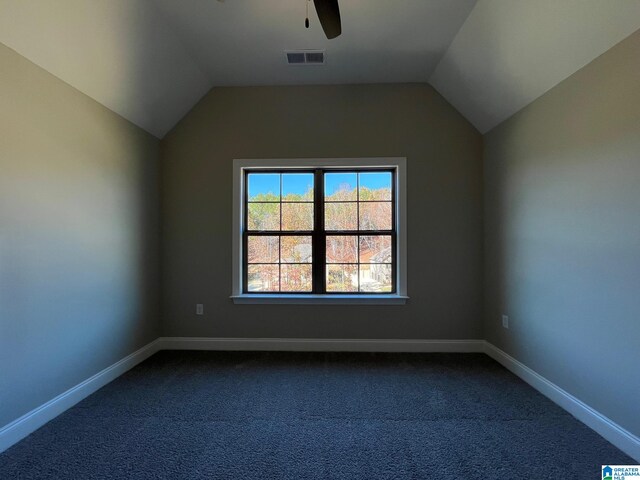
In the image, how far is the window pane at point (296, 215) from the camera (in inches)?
129

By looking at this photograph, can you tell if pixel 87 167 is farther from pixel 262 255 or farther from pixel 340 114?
pixel 340 114

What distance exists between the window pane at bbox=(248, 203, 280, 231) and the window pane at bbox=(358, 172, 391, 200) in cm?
99

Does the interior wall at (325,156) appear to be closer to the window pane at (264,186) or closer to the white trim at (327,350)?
the white trim at (327,350)

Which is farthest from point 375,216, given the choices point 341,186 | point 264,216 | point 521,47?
point 521,47

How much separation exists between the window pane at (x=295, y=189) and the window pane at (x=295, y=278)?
2.48 ft

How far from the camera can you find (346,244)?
128 inches

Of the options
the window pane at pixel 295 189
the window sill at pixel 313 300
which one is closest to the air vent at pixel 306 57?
the window pane at pixel 295 189

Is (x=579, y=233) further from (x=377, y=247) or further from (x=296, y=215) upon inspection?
(x=296, y=215)

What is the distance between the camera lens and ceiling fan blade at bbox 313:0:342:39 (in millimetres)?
1543

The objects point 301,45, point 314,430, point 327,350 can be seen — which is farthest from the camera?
point 327,350

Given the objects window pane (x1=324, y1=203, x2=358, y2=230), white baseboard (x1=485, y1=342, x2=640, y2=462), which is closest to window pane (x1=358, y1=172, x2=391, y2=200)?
window pane (x1=324, y1=203, x2=358, y2=230)

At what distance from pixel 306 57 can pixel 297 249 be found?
6.10ft

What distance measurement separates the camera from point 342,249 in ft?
10.7

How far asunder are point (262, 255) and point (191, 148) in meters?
1.38
